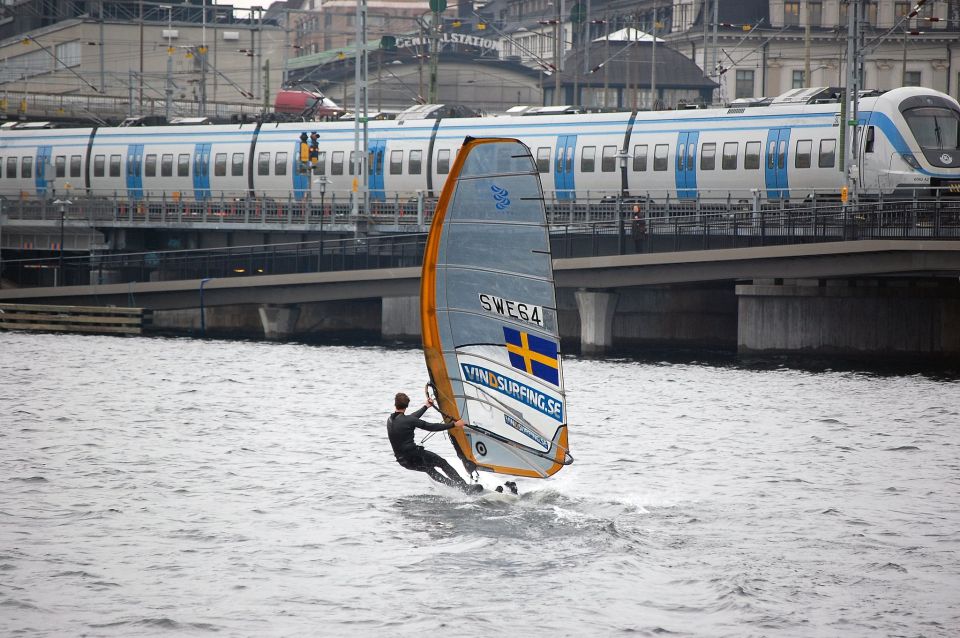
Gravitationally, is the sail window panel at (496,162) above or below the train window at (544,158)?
below

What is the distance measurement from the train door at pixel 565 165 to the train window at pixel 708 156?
206 inches

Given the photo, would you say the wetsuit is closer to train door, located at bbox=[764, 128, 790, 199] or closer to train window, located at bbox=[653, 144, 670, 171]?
train door, located at bbox=[764, 128, 790, 199]

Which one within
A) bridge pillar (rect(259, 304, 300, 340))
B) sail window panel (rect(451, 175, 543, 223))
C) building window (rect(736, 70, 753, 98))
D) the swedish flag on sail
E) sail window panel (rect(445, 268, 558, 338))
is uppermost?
building window (rect(736, 70, 753, 98))

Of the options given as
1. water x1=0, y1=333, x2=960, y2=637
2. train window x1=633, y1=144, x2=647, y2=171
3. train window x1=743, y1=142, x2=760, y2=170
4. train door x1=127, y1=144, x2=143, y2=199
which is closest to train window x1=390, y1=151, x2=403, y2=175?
train window x1=633, y1=144, x2=647, y2=171

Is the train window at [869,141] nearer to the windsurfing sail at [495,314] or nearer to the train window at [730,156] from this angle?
the train window at [730,156]

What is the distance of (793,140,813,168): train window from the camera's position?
46938 millimetres

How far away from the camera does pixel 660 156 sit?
167ft

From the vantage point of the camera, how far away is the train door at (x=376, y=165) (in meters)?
58.3

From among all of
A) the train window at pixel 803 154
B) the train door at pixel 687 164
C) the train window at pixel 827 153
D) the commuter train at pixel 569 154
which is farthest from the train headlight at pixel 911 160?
the train door at pixel 687 164

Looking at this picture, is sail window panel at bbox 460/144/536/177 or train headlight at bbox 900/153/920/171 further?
train headlight at bbox 900/153/920/171

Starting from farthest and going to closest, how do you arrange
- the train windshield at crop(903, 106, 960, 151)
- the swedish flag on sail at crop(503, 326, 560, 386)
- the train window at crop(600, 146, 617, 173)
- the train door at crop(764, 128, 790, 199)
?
the train window at crop(600, 146, 617, 173), the train door at crop(764, 128, 790, 199), the train windshield at crop(903, 106, 960, 151), the swedish flag on sail at crop(503, 326, 560, 386)

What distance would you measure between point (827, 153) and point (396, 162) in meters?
18.4

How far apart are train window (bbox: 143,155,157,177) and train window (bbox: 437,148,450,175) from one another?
1544 cm

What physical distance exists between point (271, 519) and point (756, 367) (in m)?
23.7
